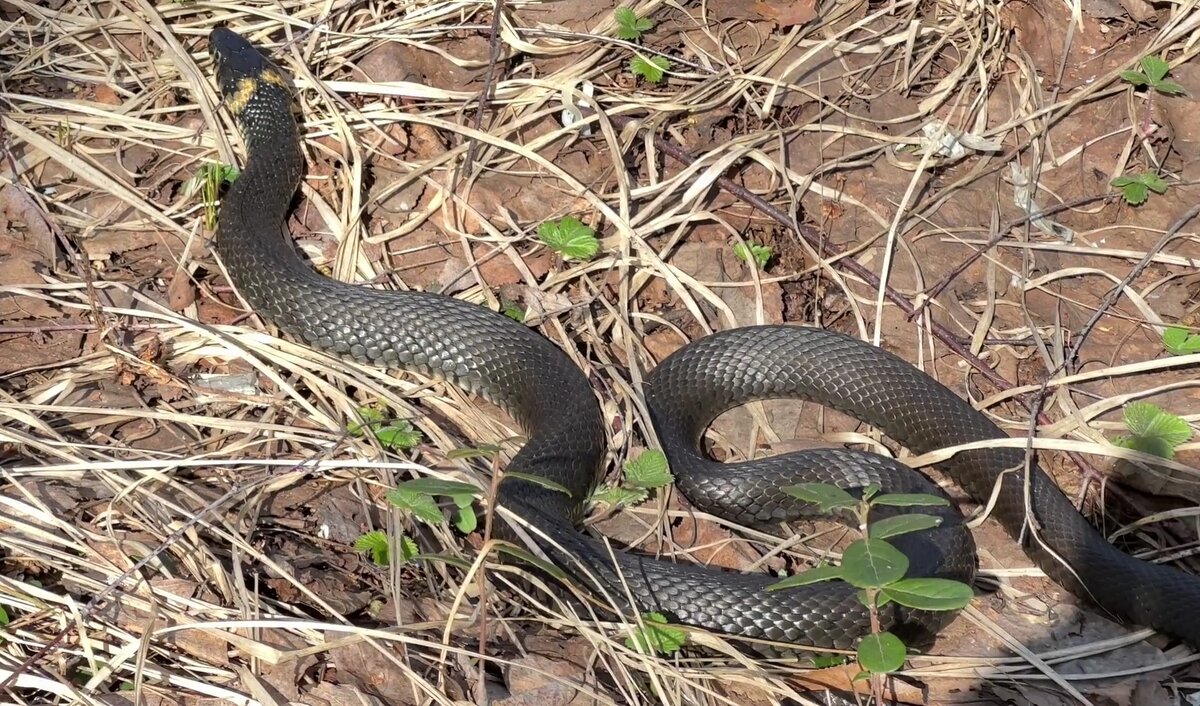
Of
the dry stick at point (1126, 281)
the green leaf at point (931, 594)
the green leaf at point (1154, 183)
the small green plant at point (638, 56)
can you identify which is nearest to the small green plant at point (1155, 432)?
the dry stick at point (1126, 281)

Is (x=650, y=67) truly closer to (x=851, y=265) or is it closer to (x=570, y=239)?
(x=570, y=239)

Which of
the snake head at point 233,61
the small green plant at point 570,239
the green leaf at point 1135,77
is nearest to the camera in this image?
the small green plant at point 570,239

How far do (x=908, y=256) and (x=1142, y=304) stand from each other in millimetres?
1253

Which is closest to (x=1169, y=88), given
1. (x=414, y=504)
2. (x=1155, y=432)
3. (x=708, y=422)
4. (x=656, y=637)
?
(x=1155, y=432)

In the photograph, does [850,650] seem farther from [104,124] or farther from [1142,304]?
[104,124]

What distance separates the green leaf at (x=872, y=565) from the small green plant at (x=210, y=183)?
4.10 metres

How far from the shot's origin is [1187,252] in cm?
580

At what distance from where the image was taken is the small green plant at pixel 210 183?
5.69 meters

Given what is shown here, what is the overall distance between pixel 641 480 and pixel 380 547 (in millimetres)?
1233

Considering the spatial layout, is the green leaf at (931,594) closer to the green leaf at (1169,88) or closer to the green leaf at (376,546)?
the green leaf at (376,546)

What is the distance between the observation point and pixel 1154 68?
243 inches

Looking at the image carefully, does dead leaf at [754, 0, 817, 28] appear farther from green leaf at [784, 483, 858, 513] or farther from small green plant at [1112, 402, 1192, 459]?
green leaf at [784, 483, 858, 513]

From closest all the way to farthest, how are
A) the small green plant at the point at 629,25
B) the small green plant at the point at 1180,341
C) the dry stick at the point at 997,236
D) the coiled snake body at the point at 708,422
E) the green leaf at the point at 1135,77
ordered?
the coiled snake body at the point at 708,422 → the small green plant at the point at 1180,341 → the dry stick at the point at 997,236 → the green leaf at the point at 1135,77 → the small green plant at the point at 629,25

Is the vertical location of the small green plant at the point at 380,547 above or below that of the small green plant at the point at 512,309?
below
